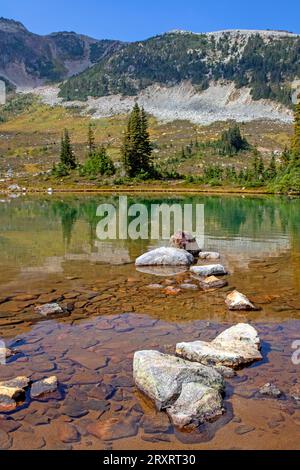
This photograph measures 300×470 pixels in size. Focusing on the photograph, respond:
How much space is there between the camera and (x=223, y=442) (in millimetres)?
6734

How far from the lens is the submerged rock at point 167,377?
7738 mm

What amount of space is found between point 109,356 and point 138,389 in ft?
5.55

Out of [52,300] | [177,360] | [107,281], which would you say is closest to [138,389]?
[177,360]

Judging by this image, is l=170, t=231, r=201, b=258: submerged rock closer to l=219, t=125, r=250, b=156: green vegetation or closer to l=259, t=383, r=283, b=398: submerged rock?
l=259, t=383, r=283, b=398: submerged rock

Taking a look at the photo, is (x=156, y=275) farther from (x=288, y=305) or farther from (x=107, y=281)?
(x=288, y=305)

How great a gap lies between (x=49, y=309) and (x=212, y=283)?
605 cm

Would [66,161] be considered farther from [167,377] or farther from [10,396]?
[167,377]

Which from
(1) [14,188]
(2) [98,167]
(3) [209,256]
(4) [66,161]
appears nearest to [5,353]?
(3) [209,256]

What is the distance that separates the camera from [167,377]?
314 inches

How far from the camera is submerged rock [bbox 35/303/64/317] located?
12.6 meters

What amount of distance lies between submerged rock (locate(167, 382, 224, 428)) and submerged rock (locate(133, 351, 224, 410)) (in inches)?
5.6

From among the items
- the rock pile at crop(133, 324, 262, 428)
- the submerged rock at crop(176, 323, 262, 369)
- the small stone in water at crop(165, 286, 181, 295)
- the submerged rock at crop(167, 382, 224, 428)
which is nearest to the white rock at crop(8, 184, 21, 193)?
the small stone in water at crop(165, 286, 181, 295)
